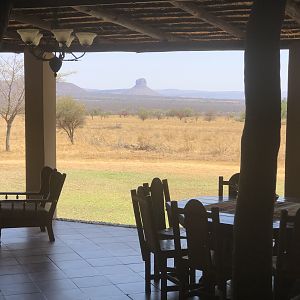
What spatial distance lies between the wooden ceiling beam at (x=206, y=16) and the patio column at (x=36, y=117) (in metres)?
2.82

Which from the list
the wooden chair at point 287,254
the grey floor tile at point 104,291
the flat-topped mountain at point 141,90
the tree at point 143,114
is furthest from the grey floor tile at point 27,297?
the flat-topped mountain at point 141,90

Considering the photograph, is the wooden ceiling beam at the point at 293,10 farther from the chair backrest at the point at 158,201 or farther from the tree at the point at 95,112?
the tree at the point at 95,112

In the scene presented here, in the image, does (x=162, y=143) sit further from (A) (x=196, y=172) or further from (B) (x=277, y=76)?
(B) (x=277, y=76)

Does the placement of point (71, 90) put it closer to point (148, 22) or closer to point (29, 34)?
point (148, 22)

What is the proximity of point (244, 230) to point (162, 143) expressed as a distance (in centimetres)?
1101

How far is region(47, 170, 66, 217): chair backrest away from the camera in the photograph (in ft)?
20.3

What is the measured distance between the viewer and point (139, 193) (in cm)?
415

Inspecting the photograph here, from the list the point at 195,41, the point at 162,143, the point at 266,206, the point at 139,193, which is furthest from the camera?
the point at 162,143

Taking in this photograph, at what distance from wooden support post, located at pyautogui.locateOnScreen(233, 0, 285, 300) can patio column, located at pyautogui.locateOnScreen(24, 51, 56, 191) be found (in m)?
5.51

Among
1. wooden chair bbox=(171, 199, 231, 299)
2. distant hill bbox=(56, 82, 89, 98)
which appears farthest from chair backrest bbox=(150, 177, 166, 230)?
distant hill bbox=(56, 82, 89, 98)

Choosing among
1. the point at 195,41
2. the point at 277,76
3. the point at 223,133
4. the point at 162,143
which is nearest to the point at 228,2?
the point at 195,41

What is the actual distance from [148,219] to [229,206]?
79cm

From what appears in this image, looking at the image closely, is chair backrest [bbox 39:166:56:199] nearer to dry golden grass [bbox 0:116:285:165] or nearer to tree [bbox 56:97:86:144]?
dry golden grass [bbox 0:116:285:165]

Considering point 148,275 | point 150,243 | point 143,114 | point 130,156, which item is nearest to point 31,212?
point 148,275
